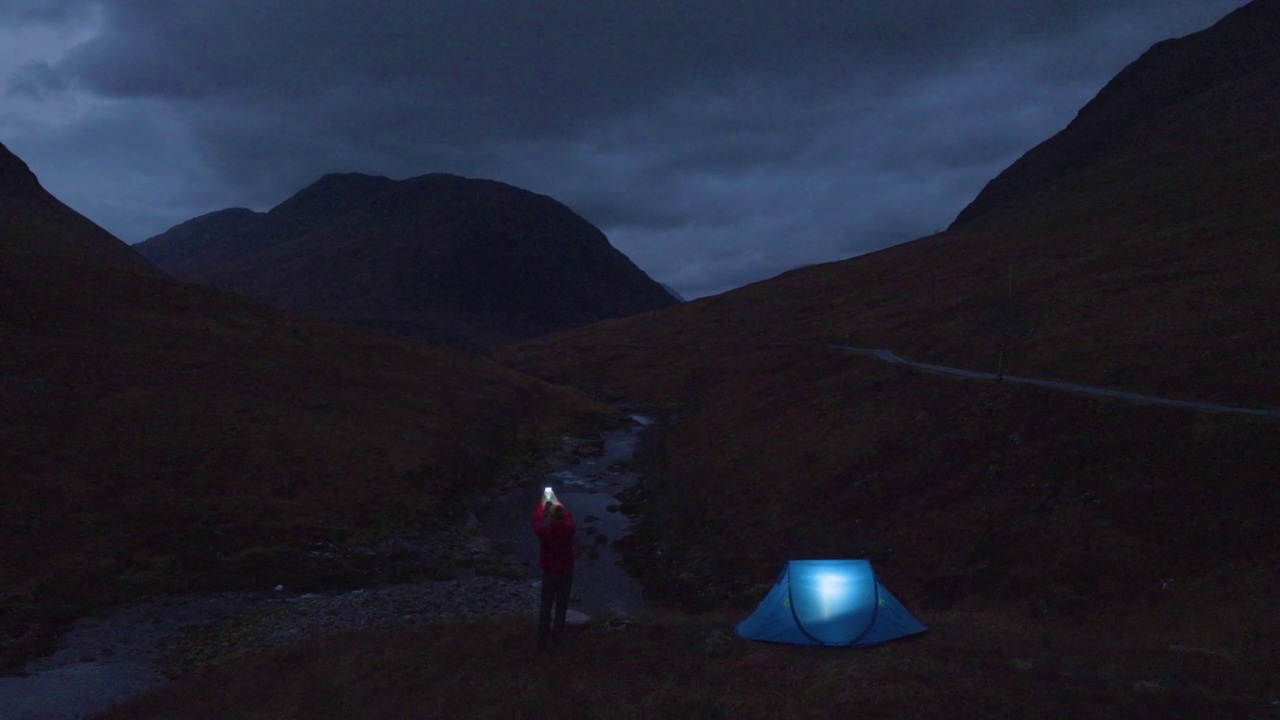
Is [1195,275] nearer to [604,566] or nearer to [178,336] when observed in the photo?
[604,566]

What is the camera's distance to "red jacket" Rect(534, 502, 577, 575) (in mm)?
15188

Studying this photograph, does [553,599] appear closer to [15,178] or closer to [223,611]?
[223,611]

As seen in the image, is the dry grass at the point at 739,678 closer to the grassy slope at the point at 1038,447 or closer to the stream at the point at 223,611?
the grassy slope at the point at 1038,447

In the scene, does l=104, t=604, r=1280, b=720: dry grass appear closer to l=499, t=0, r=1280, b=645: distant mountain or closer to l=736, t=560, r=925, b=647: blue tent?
l=736, t=560, r=925, b=647: blue tent

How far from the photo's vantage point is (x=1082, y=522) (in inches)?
1020

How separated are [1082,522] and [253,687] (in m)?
25.5

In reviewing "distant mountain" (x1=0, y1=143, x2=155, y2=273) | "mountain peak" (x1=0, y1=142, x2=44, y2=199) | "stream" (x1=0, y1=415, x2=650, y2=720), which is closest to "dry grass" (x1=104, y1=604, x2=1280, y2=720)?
"stream" (x1=0, y1=415, x2=650, y2=720)

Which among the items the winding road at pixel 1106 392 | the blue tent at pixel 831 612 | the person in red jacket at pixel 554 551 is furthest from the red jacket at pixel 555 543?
the winding road at pixel 1106 392

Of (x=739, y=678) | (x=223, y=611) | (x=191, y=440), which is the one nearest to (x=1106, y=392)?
(x=739, y=678)

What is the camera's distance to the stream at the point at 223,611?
1945 centimetres

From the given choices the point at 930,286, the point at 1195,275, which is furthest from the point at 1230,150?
the point at 1195,275

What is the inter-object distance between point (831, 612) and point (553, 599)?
5817 mm

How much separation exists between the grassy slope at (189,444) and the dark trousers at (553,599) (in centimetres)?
1708

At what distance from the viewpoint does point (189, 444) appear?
139 ft
